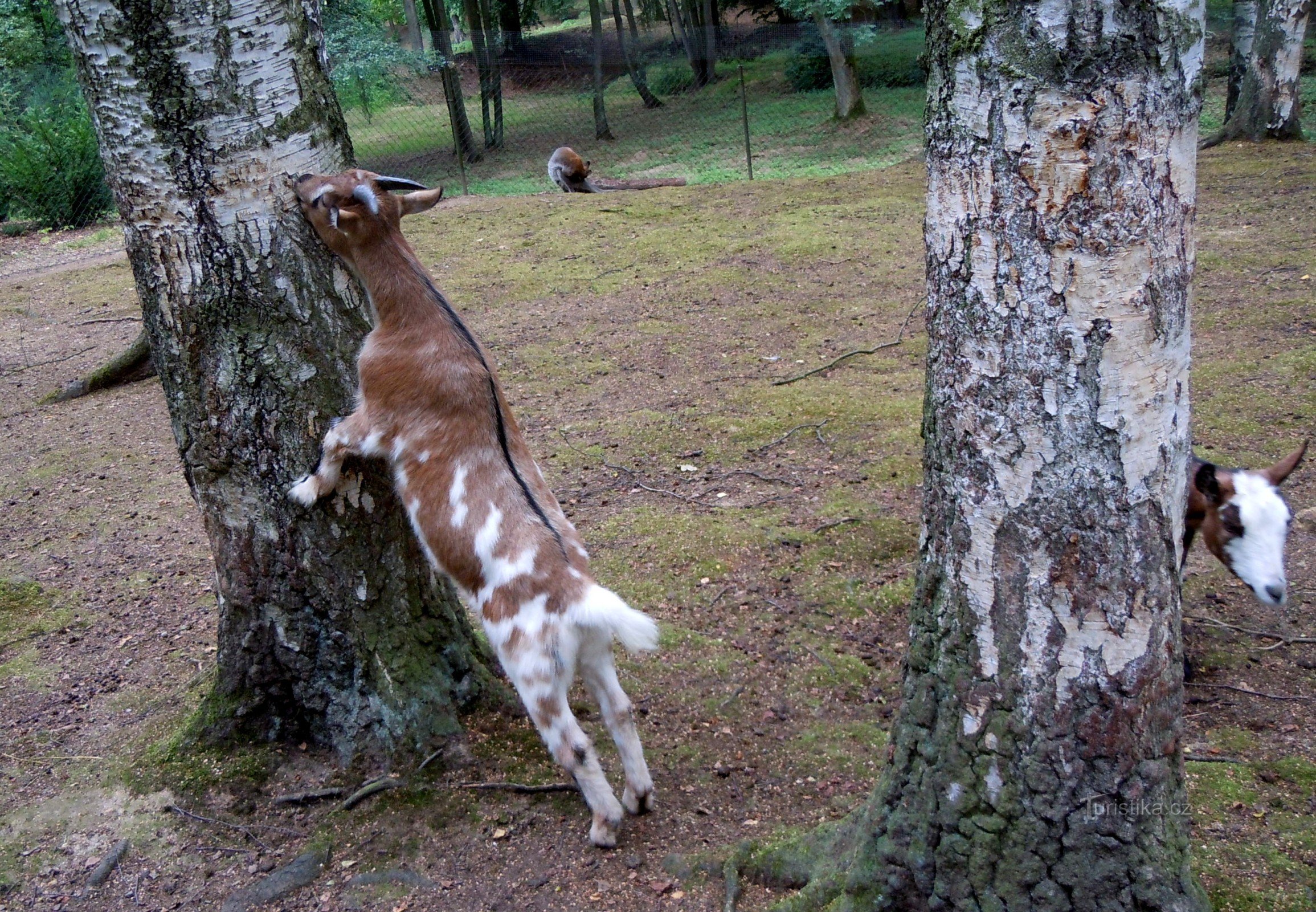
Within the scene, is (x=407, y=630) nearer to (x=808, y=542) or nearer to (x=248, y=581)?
(x=248, y=581)

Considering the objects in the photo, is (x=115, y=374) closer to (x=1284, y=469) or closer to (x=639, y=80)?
(x=1284, y=469)

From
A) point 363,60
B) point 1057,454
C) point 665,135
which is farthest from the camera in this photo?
point 665,135

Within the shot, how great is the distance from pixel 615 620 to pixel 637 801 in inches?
22.9

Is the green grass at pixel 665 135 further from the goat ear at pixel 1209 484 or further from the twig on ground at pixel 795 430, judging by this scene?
the goat ear at pixel 1209 484

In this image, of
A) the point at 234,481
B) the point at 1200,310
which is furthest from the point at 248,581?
the point at 1200,310

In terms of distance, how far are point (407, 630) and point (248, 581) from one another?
506mm

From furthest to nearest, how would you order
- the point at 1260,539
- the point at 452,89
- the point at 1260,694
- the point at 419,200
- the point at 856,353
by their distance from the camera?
1. the point at 452,89
2. the point at 856,353
3. the point at 1260,539
4. the point at 419,200
5. the point at 1260,694

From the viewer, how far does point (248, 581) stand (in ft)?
10.5

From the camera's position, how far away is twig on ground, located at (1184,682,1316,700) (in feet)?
11.2

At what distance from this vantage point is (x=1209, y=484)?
3912 mm

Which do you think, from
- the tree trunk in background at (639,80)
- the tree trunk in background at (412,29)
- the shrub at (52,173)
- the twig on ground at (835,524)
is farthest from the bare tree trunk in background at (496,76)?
the twig on ground at (835,524)

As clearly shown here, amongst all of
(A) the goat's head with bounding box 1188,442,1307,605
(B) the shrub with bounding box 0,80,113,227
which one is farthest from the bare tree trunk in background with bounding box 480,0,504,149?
(A) the goat's head with bounding box 1188,442,1307,605

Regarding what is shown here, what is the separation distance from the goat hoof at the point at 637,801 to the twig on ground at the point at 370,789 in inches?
27.8

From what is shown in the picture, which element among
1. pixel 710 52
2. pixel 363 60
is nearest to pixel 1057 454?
pixel 363 60
